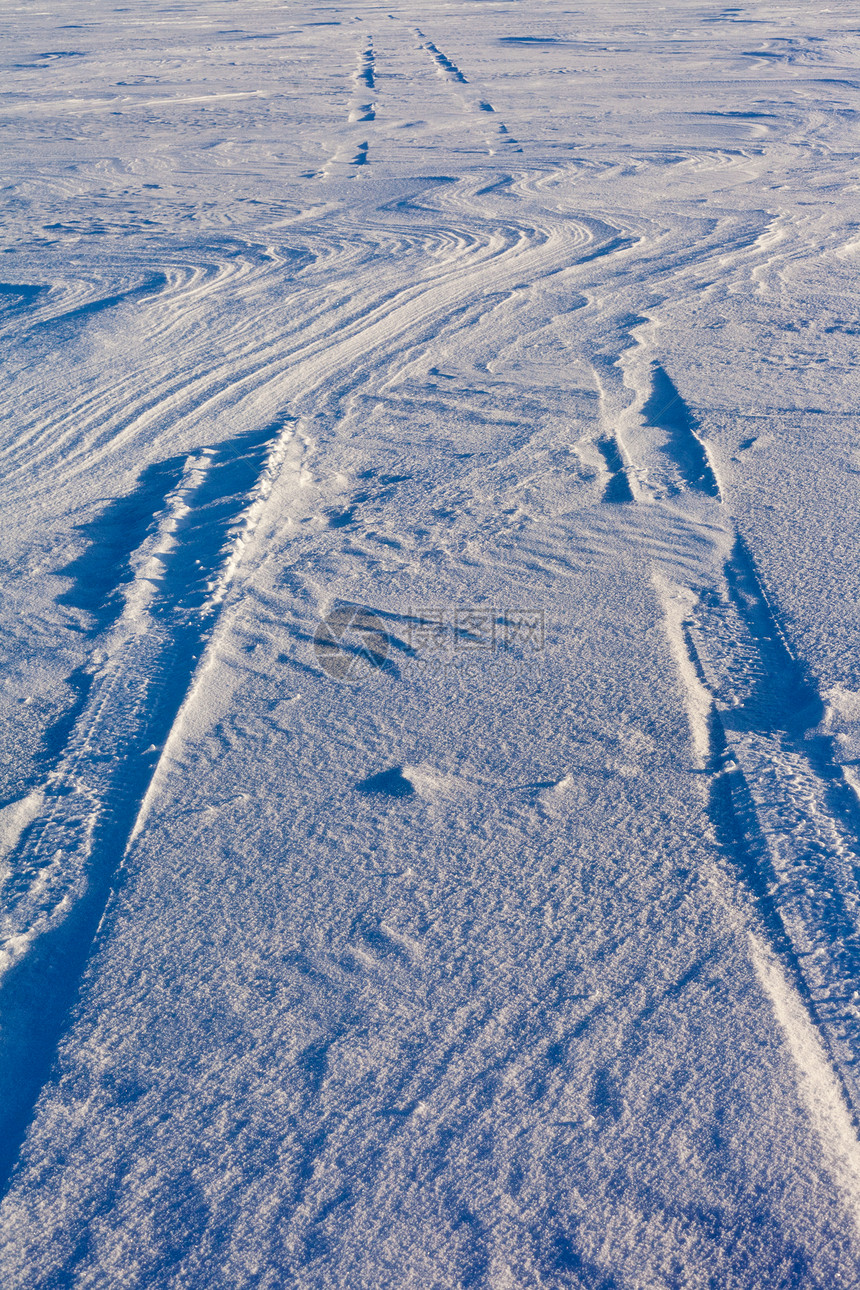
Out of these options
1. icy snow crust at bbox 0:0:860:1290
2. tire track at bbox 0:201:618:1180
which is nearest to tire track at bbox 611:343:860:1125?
icy snow crust at bbox 0:0:860:1290

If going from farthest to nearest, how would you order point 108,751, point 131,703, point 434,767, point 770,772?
point 131,703
point 108,751
point 434,767
point 770,772

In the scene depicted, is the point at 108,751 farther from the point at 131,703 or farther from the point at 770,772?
the point at 770,772

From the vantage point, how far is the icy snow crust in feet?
6.48

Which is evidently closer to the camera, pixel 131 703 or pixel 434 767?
pixel 434 767

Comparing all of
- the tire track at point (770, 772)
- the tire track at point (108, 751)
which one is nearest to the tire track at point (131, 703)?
the tire track at point (108, 751)

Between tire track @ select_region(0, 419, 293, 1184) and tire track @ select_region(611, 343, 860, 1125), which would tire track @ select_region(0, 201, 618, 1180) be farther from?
tire track @ select_region(611, 343, 860, 1125)

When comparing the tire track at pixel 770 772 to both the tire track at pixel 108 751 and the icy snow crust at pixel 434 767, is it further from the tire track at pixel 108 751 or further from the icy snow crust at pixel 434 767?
the tire track at pixel 108 751

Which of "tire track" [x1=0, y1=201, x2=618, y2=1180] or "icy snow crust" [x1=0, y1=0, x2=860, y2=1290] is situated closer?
"icy snow crust" [x1=0, y1=0, x2=860, y2=1290]

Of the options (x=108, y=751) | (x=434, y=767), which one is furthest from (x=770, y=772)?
(x=108, y=751)

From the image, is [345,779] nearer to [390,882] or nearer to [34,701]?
[390,882]

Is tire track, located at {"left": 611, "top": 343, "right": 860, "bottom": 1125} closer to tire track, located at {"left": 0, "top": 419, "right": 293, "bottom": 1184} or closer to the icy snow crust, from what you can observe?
the icy snow crust

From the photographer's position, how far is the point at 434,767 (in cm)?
298

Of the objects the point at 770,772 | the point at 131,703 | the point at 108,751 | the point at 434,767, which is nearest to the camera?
the point at 770,772

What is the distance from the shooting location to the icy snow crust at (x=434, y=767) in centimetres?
197
